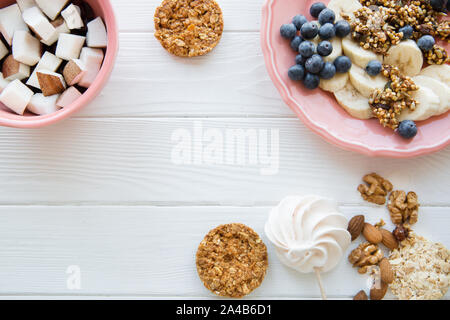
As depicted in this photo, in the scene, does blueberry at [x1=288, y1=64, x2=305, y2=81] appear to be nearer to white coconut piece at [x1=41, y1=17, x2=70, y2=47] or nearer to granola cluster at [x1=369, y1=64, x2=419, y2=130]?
granola cluster at [x1=369, y1=64, x2=419, y2=130]

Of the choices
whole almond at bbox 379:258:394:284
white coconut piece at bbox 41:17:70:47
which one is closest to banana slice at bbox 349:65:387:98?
whole almond at bbox 379:258:394:284

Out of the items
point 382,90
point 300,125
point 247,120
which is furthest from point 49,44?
point 382,90

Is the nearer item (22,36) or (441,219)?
(22,36)

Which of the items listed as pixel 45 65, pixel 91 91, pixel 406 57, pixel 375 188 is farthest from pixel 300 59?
pixel 45 65

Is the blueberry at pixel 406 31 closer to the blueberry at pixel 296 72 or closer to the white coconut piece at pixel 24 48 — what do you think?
the blueberry at pixel 296 72

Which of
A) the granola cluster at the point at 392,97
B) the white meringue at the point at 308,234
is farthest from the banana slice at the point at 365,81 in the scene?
the white meringue at the point at 308,234

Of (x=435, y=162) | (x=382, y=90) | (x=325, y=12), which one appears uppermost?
(x=325, y=12)

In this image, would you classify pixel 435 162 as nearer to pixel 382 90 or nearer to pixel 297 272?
pixel 382 90
